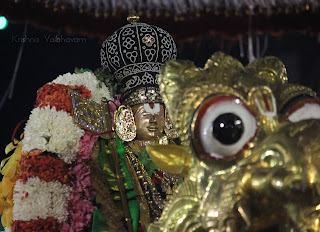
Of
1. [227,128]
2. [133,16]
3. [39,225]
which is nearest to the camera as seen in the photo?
[227,128]

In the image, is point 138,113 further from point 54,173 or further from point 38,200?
point 38,200

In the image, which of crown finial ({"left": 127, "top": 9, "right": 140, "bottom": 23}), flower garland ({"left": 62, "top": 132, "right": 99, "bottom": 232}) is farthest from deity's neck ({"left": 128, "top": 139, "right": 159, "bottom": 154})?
crown finial ({"left": 127, "top": 9, "right": 140, "bottom": 23})

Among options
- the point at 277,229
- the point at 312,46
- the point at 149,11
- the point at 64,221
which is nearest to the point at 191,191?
the point at 277,229

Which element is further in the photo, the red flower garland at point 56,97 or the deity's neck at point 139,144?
the deity's neck at point 139,144

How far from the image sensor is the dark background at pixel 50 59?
151 inches

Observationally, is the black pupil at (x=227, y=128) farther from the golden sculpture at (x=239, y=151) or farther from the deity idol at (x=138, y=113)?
the deity idol at (x=138, y=113)

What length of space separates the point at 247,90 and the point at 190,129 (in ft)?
0.59

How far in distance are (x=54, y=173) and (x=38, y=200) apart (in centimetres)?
16

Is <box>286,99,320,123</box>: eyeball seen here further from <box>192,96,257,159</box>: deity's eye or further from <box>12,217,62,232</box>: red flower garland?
<box>12,217,62,232</box>: red flower garland

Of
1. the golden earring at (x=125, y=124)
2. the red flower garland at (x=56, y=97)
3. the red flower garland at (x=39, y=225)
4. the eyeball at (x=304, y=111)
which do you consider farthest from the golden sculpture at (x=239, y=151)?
the golden earring at (x=125, y=124)

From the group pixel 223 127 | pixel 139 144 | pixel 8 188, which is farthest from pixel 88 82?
pixel 223 127

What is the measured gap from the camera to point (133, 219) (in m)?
2.86

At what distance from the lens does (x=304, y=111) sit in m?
1.31

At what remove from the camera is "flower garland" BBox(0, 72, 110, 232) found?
264cm
